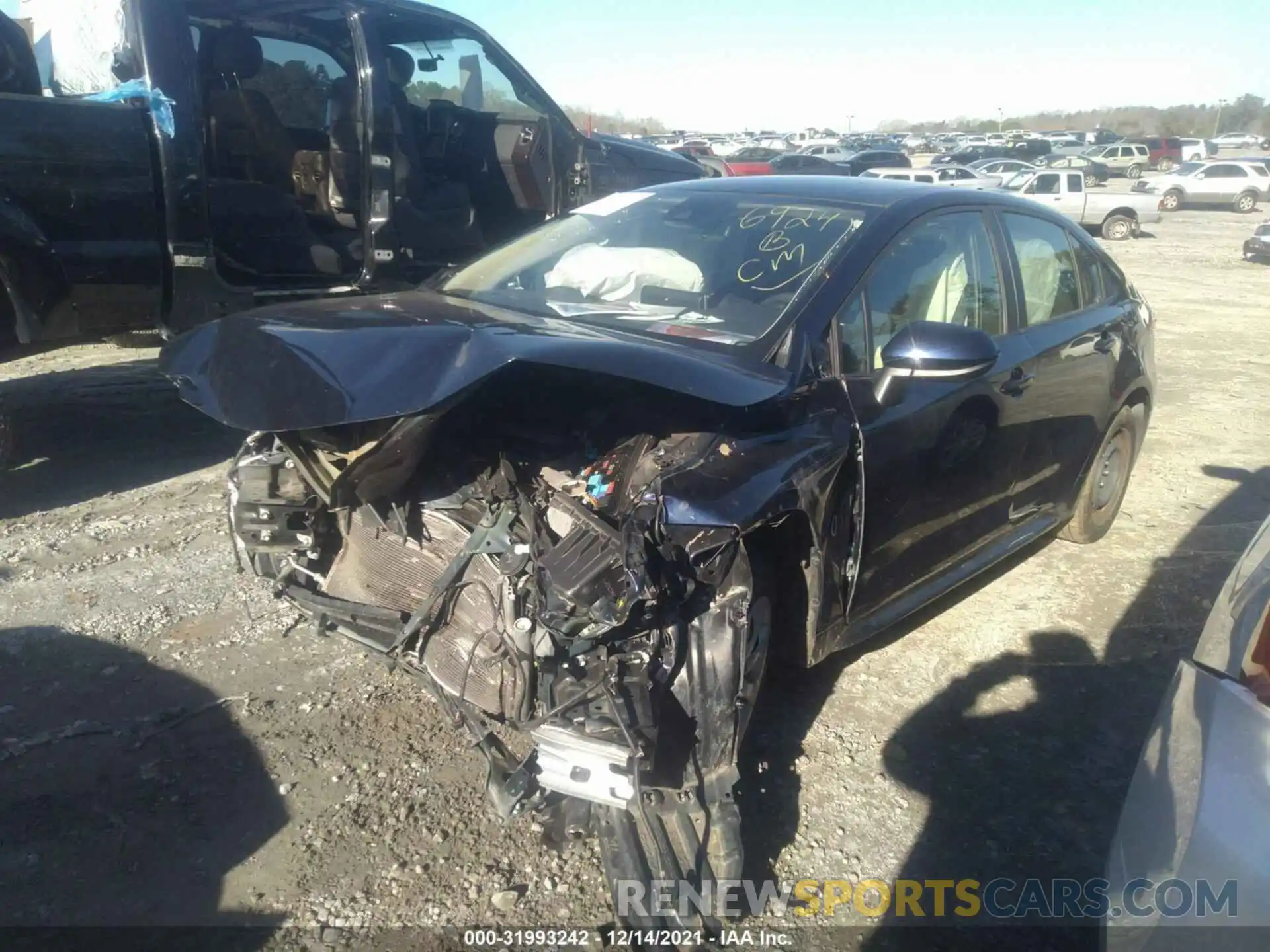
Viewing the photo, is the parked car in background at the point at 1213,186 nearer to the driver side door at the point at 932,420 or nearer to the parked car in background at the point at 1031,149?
the parked car in background at the point at 1031,149

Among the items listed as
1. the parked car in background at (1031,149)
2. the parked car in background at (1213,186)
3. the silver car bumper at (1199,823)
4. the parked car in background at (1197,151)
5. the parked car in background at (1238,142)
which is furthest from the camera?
the parked car in background at (1238,142)

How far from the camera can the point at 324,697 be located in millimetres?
3467

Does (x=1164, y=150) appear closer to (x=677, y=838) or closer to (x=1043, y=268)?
(x=1043, y=268)

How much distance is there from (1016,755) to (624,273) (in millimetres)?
2149

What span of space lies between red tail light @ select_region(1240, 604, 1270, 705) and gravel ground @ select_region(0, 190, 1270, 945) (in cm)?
111

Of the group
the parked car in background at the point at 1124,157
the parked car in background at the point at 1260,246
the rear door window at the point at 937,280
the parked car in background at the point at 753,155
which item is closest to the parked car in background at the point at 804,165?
the parked car in background at the point at 753,155

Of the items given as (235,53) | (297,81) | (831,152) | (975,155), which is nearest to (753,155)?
(831,152)

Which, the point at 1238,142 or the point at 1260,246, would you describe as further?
the point at 1238,142

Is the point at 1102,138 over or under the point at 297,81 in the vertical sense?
over

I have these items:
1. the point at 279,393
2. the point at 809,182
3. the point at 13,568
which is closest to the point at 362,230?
the point at 13,568

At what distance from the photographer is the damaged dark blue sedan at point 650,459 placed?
8.25 feet

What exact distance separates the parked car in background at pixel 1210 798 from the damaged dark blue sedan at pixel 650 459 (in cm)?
95

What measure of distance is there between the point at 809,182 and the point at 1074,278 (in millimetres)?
1434

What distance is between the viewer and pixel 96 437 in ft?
19.8
